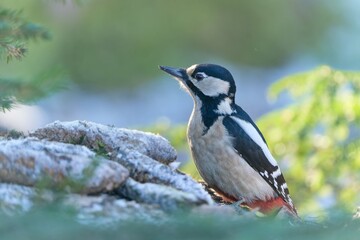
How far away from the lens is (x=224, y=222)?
1.72 m

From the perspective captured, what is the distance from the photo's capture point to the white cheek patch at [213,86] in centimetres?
430

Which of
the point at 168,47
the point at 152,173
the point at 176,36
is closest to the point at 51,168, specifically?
the point at 152,173

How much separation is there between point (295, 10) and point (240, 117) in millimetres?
12993

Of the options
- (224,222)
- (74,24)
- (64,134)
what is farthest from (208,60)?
(224,222)

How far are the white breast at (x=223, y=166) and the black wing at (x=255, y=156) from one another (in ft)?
0.08

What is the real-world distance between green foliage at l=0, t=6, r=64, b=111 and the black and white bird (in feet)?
4.36

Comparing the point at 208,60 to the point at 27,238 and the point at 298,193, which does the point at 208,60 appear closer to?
the point at 298,193

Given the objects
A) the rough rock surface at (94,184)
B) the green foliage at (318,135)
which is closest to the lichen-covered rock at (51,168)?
the rough rock surface at (94,184)

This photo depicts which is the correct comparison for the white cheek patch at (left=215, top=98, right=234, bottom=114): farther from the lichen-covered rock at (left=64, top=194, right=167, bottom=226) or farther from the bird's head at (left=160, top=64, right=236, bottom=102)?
the lichen-covered rock at (left=64, top=194, right=167, bottom=226)

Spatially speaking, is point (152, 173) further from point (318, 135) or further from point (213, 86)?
point (318, 135)

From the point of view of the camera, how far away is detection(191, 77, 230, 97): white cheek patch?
14.1 feet

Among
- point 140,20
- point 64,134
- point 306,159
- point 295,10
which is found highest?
point 295,10

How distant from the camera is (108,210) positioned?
6.94 ft

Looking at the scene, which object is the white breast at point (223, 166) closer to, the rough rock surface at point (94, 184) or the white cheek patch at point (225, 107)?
the white cheek patch at point (225, 107)
